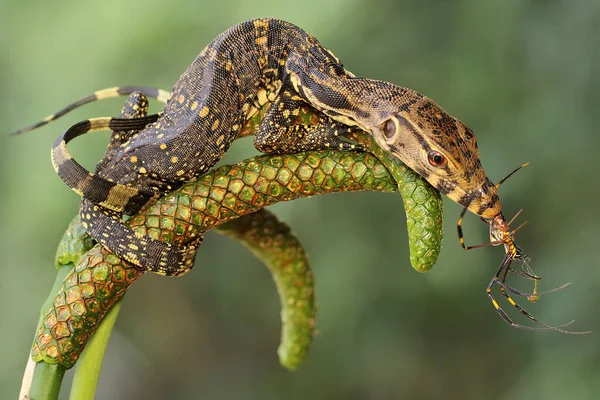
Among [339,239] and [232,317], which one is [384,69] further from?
[232,317]

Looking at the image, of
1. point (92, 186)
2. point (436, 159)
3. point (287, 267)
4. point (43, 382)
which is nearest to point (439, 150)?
point (436, 159)

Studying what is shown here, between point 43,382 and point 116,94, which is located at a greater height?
point 116,94

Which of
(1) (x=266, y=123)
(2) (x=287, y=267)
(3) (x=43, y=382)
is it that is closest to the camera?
(3) (x=43, y=382)

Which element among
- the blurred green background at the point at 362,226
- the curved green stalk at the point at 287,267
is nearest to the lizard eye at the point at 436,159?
the curved green stalk at the point at 287,267

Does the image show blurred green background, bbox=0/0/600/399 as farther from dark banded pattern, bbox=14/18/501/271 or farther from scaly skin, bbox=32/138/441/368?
scaly skin, bbox=32/138/441/368

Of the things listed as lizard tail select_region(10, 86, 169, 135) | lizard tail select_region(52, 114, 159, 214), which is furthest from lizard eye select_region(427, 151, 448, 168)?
lizard tail select_region(10, 86, 169, 135)

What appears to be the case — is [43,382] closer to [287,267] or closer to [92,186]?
[92,186]
